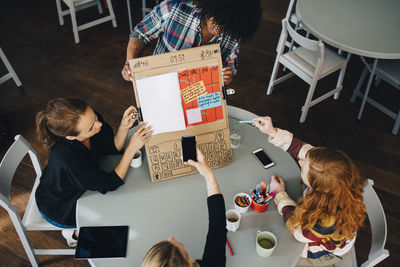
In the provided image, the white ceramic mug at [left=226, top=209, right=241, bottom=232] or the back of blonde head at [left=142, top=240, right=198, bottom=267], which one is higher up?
the back of blonde head at [left=142, top=240, right=198, bottom=267]

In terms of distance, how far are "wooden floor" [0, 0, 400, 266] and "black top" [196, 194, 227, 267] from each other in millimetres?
1136

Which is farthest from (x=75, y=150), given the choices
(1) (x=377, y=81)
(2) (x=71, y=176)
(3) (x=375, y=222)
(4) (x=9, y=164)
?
(1) (x=377, y=81)

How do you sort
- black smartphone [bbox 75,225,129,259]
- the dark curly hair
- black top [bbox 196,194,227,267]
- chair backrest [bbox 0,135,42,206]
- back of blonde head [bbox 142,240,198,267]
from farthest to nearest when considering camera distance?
chair backrest [bbox 0,135,42,206] → the dark curly hair → black smartphone [bbox 75,225,129,259] → black top [bbox 196,194,227,267] → back of blonde head [bbox 142,240,198,267]

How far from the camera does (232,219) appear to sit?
144 cm

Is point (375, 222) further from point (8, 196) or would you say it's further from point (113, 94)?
point (113, 94)

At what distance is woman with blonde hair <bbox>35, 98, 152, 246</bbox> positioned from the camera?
1485mm

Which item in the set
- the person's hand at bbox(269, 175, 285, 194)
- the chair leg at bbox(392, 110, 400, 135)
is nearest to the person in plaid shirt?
the person's hand at bbox(269, 175, 285, 194)

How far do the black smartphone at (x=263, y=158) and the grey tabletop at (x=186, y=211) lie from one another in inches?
0.8

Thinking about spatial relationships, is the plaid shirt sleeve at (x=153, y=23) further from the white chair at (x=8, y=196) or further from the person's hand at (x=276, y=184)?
the person's hand at (x=276, y=184)

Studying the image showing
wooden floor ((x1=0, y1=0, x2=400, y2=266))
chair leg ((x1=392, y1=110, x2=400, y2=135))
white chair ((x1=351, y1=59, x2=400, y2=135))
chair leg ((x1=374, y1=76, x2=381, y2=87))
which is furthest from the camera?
chair leg ((x1=374, y1=76, x2=381, y2=87))

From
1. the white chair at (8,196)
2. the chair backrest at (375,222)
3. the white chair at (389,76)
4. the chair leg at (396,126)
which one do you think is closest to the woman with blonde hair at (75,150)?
the white chair at (8,196)

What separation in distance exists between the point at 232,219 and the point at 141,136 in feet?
1.77

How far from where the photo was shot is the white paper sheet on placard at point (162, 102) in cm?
146

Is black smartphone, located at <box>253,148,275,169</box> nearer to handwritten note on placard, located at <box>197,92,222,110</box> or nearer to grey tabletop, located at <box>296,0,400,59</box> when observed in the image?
handwritten note on placard, located at <box>197,92,222,110</box>
